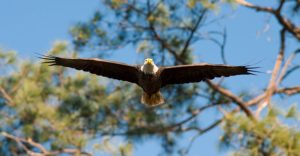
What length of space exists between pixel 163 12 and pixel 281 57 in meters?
1.77

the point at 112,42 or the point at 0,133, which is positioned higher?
the point at 112,42

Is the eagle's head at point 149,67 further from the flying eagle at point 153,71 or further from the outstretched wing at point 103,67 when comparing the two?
the outstretched wing at point 103,67

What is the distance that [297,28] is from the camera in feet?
31.1

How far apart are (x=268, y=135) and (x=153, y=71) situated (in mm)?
1892

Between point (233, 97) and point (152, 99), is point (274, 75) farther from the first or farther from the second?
point (152, 99)

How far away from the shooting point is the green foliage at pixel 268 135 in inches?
279

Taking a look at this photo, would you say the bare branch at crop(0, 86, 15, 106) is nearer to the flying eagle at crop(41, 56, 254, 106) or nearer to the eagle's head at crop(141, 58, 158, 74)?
the flying eagle at crop(41, 56, 254, 106)

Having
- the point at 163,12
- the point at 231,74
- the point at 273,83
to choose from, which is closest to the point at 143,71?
the point at 231,74

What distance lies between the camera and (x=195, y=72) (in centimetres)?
612

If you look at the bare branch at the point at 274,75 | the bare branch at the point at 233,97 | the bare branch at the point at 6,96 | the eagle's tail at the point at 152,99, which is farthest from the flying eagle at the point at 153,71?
the bare branch at the point at 6,96

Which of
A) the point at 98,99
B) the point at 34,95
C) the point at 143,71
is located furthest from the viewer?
the point at 98,99

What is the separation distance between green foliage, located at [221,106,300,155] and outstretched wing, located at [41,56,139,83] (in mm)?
1658

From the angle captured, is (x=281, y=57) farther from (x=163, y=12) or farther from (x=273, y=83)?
(x=163, y=12)

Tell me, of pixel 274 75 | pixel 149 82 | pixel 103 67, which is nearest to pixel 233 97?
pixel 274 75
